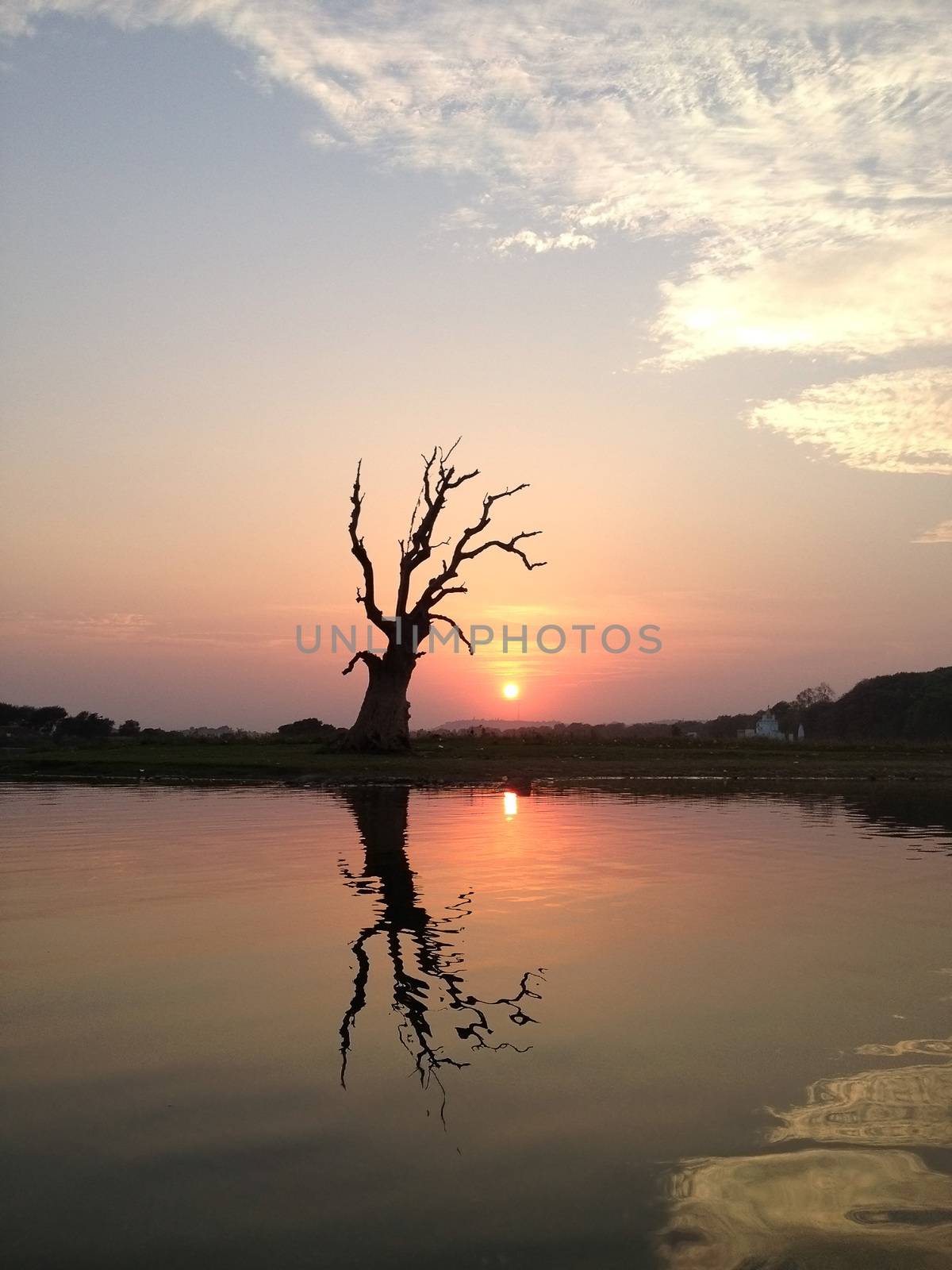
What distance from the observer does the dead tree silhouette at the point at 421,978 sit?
269 inches

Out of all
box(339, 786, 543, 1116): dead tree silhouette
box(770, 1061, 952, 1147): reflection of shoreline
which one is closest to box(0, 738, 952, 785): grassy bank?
box(339, 786, 543, 1116): dead tree silhouette

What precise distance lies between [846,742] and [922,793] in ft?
98.5

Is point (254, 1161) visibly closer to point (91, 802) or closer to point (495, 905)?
point (495, 905)

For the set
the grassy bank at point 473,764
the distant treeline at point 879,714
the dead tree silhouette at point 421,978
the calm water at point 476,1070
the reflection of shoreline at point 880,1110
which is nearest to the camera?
the calm water at point 476,1070

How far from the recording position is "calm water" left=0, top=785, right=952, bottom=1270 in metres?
4.53

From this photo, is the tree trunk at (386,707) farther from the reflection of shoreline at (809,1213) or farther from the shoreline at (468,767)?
the reflection of shoreline at (809,1213)

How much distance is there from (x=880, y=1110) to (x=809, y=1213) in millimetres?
1325

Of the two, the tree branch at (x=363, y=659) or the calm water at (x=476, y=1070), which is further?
the tree branch at (x=363, y=659)

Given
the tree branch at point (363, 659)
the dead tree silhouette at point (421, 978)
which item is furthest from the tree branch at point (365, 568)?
the dead tree silhouette at point (421, 978)

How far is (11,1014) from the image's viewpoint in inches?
297

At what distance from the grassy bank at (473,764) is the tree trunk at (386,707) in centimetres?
124

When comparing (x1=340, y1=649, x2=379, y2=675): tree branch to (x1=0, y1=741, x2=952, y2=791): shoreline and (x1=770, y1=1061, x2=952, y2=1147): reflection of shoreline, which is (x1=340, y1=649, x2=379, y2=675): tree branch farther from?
(x1=770, y1=1061, x2=952, y2=1147): reflection of shoreline

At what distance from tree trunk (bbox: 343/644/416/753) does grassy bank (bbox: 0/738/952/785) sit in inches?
48.7

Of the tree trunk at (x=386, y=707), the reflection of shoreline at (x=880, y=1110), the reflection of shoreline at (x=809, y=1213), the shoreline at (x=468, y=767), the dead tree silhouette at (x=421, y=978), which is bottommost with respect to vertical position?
the reflection of shoreline at (x=809, y=1213)
